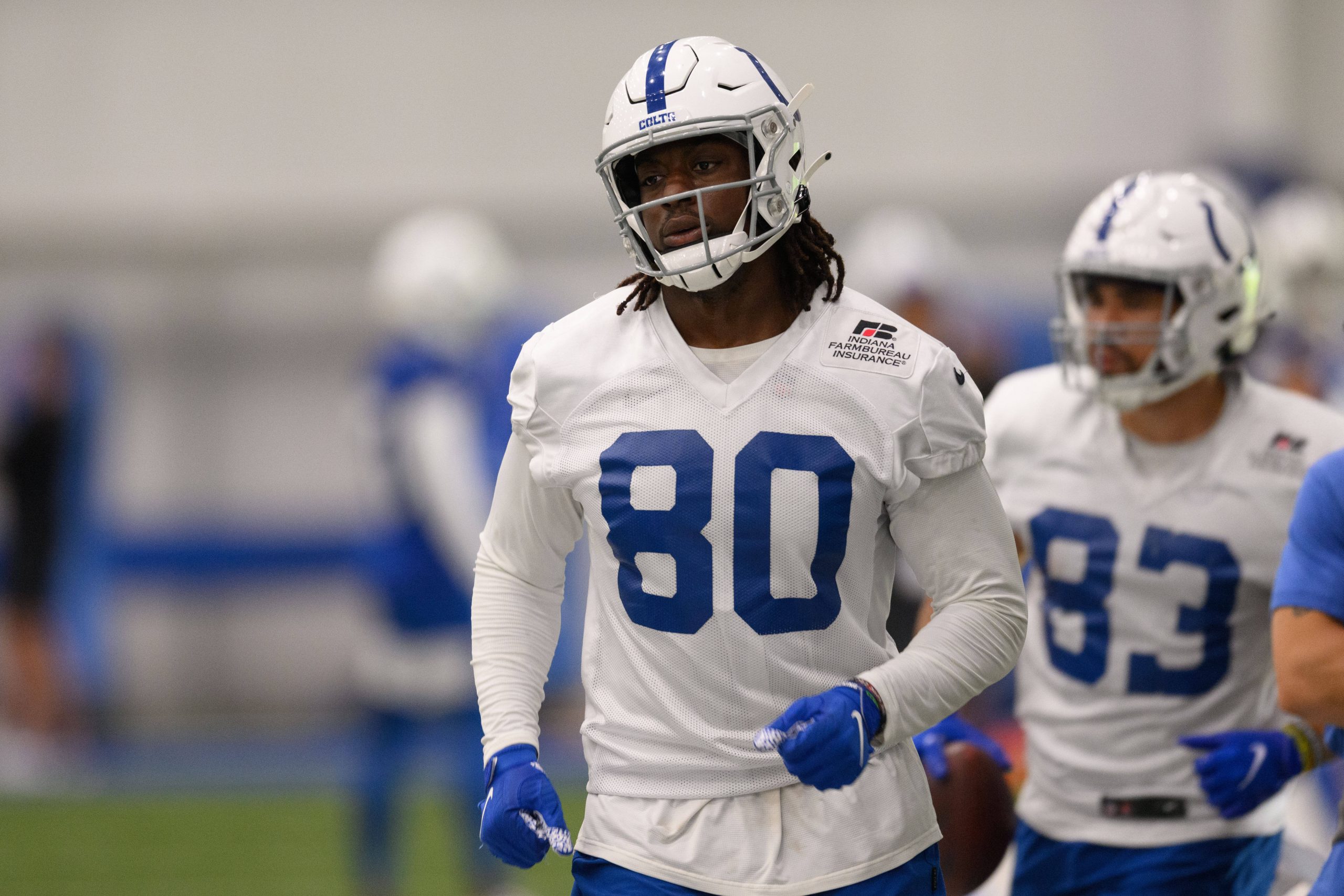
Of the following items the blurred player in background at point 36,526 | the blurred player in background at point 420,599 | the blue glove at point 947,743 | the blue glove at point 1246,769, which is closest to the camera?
the blue glove at point 1246,769

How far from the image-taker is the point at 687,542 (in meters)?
2.12

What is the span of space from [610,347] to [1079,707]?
1.13 metres

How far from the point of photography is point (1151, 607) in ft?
9.02

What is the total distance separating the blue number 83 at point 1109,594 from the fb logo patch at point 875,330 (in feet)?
2.65

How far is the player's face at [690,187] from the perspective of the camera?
7.06 ft

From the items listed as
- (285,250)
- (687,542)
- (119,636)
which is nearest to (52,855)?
(119,636)

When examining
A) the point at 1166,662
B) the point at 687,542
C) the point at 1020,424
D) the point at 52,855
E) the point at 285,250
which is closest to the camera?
the point at 687,542

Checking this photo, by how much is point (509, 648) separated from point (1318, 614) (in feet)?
3.55

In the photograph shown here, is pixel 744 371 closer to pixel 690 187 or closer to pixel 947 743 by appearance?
pixel 690 187

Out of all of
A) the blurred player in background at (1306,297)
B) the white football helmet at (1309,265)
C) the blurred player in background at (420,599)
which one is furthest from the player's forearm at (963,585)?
the white football helmet at (1309,265)

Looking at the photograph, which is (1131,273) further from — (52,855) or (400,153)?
(400,153)

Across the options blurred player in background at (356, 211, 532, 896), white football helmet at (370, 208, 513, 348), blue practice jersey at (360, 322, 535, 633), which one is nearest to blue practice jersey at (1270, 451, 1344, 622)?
blurred player in background at (356, 211, 532, 896)

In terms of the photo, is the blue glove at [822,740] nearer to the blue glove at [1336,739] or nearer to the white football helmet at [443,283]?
the blue glove at [1336,739]

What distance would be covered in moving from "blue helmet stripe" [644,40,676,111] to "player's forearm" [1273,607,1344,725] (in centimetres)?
104
